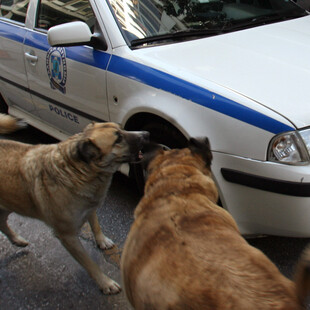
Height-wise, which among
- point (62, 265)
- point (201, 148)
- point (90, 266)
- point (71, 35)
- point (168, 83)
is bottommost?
point (62, 265)

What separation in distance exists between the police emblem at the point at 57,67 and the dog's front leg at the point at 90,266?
1.42m

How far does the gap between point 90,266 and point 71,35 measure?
5.55 feet

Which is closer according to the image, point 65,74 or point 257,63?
point 257,63

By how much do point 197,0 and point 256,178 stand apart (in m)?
1.81

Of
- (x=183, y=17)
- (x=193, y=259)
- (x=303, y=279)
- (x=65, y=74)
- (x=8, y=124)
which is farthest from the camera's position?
(x=65, y=74)

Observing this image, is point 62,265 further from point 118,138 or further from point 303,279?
point 303,279

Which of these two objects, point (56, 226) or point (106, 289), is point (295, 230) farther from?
point (56, 226)

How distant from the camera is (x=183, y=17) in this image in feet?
9.96

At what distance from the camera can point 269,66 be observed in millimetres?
2414

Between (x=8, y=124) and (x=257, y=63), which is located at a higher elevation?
(x=257, y=63)

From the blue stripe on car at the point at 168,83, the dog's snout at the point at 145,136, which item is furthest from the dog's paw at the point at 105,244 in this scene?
the blue stripe on car at the point at 168,83

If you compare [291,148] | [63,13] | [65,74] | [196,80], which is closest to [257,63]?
[196,80]

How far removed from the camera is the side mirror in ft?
9.29

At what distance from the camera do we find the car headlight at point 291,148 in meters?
2.03
